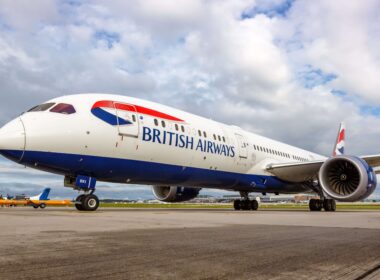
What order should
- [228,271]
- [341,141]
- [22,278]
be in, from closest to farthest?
[22,278]
[228,271]
[341,141]

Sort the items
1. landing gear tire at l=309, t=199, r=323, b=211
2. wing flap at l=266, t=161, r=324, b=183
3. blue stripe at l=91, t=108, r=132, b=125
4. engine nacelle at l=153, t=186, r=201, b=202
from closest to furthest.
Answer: blue stripe at l=91, t=108, r=132, b=125 < wing flap at l=266, t=161, r=324, b=183 < engine nacelle at l=153, t=186, r=201, b=202 < landing gear tire at l=309, t=199, r=323, b=211

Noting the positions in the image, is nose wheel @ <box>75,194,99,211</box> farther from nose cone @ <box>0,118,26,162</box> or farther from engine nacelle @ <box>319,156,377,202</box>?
engine nacelle @ <box>319,156,377,202</box>

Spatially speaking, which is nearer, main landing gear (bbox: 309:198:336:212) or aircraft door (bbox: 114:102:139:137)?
aircraft door (bbox: 114:102:139:137)

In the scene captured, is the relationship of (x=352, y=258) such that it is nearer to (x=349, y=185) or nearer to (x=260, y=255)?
(x=260, y=255)

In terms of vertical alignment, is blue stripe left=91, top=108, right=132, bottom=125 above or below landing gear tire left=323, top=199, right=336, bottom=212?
above

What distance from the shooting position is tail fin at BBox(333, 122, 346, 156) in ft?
102

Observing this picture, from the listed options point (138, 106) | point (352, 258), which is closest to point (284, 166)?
point (138, 106)

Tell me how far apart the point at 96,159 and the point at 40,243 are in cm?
881

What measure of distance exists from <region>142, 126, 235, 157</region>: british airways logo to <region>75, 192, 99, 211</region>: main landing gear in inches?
117

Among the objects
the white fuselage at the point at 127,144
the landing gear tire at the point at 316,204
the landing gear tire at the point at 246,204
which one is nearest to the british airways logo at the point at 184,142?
the white fuselage at the point at 127,144

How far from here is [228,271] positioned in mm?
3545

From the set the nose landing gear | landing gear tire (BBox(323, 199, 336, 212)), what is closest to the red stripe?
the nose landing gear

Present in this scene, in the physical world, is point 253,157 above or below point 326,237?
above

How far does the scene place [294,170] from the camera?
2203 cm
